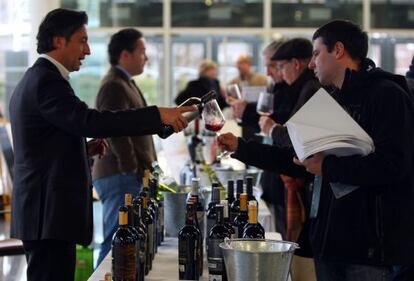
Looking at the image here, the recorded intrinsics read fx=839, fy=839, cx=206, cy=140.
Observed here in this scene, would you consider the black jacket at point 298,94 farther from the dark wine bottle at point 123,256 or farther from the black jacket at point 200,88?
the black jacket at point 200,88

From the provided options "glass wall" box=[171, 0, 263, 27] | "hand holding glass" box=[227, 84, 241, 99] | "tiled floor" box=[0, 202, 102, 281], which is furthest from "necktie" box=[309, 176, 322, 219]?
"glass wall" box=[171, 0, 263, 27]

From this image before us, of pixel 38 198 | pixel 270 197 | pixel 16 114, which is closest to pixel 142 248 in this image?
pixel 38 198

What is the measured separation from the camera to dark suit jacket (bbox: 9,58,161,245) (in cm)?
309

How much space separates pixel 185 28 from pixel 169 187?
9024 mm

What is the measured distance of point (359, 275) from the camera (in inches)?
112

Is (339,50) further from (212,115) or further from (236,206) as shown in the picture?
(212,115)

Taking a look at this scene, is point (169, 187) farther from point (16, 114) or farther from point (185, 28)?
point (185, 28)

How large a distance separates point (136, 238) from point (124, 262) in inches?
4.2

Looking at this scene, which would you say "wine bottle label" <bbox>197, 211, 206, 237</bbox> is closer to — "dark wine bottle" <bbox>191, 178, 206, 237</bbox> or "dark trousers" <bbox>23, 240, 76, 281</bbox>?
"dark wine bottle" <bbox>191, 178, 206, 237</bbox>

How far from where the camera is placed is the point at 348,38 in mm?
2922

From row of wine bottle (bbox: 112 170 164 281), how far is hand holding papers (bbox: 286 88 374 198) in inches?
23.5

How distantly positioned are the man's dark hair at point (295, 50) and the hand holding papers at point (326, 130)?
2119 millimetres

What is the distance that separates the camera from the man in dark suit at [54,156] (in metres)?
3.10

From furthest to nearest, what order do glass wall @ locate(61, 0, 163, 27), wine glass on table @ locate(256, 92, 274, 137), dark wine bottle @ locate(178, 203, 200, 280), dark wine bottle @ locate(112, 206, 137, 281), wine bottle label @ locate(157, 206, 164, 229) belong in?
glass wall @ locate(61, 0, 163, 27), wine glass on table @ locate(256, 92, 274, 137), wine bottle label @ locate(157, 206, 164, 229), dark wine bottle @ locate(178, 203, 200, 280), dark wine bottle @ locate(112, 206, 137, 281)
